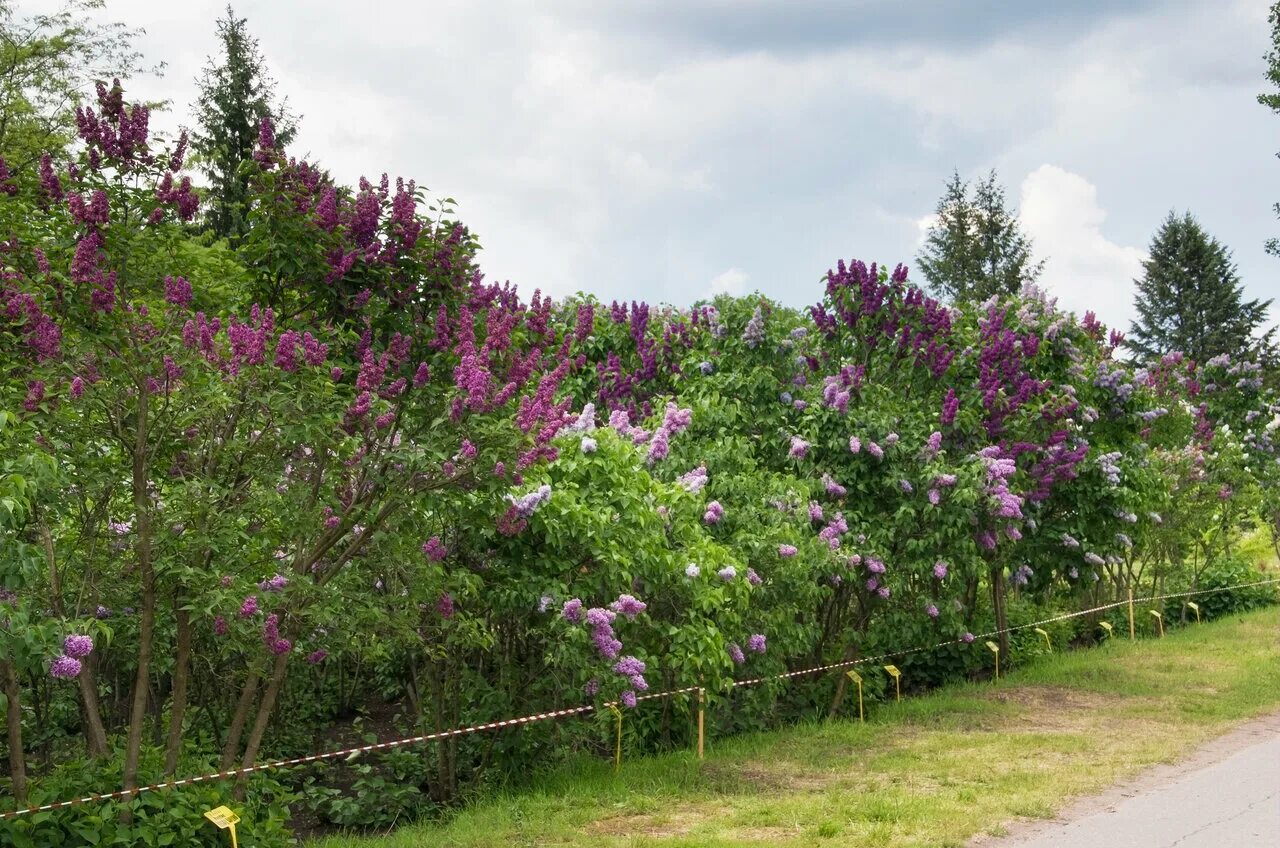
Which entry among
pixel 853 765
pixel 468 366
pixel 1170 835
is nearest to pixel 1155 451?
pixel 853 765

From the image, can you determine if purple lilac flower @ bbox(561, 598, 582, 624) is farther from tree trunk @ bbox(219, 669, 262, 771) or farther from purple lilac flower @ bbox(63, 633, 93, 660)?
purple lilac flower @ bbox(63, 633, 93, 660)

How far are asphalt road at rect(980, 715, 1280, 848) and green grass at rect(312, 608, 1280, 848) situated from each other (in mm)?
222

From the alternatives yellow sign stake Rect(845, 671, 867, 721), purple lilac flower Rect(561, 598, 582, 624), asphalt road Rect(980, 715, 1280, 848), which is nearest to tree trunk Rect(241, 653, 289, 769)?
purple lilac flower Rect(561, 598, 582, 624)

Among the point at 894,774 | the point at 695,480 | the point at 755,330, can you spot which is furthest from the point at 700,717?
the point at 755,330

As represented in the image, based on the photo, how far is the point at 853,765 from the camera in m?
8.84

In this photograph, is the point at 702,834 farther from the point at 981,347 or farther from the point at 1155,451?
the point at 1155,451

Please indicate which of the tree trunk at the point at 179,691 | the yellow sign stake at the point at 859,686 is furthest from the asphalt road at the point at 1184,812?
the tree trunk at the point at 179,691

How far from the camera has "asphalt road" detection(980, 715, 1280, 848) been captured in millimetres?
6516

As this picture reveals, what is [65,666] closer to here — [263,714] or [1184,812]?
[263,714]

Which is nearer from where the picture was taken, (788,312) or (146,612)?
(146,612)

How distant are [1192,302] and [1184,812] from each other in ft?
145

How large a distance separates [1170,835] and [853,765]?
260 cm

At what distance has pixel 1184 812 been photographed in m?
7.20

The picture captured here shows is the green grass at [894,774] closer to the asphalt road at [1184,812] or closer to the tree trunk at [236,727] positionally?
the asphalt road at [1184,812]
